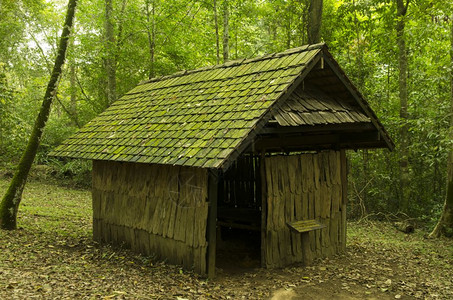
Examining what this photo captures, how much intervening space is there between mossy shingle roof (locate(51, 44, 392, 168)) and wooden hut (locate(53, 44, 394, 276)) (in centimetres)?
3

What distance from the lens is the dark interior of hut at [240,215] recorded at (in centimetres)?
873

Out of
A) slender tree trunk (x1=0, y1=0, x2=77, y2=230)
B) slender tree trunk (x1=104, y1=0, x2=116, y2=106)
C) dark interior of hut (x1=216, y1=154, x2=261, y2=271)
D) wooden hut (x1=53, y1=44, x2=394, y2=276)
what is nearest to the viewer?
wooden hut (x1=53, y1=44, x2=394, y2=276)

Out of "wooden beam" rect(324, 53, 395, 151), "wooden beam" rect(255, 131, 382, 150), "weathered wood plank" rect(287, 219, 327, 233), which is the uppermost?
"wooden beam" rect(324, 53, 395, 151)

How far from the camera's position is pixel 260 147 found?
771 centimetres

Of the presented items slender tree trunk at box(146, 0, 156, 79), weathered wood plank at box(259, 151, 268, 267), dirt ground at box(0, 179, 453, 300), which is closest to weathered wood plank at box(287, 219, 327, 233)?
weathered wood plank at box(259, 151, 268, 267)

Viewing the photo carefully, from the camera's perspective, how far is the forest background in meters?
13.1

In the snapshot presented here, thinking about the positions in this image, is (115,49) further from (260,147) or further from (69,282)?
(69,282)

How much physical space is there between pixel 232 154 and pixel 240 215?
13.0 feet

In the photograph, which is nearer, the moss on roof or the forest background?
the moss on roof

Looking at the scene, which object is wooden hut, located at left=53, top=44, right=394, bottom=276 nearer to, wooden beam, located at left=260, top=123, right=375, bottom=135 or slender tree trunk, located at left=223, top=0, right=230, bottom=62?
wooden beam, located at left=260, top=123, right=375, bottom=135

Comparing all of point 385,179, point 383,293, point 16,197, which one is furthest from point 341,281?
point 385,179

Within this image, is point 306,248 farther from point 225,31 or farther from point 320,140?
point 225,31

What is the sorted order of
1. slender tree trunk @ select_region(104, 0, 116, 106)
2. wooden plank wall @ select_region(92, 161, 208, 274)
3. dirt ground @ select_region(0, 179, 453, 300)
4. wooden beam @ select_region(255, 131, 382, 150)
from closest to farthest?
dirt ground @ select_region(0, 179, 453, 300)
wooden plank wall @ select_region(92, 161, 208, 274)
wooden beam @ select_region(255, 131, 382, 150)
slender tree trunk @ select_region(104, 0, 116, 106)

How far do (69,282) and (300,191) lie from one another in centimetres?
458
